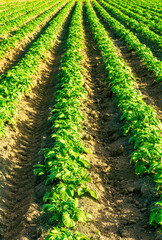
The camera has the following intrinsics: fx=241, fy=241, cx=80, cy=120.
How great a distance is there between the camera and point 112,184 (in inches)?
Result: 195

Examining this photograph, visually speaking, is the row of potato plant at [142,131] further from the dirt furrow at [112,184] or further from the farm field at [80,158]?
the dirt furrow at [112,184]

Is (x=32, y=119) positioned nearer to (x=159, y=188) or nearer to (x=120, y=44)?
(x=159, y=188)

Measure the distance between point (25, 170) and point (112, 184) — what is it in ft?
6.28

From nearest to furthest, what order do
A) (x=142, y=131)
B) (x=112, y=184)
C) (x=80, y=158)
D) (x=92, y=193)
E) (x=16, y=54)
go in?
(x=92, y=193)
(x=80, y=158)
(x=112, y=184)
(x=142, y=131)
(x=16, y=54)

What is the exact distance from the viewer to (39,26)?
19484 mm

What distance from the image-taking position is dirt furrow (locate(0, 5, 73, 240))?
12.2 ft

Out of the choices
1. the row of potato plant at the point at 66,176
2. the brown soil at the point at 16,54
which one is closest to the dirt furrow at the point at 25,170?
the row of potato plant at the point at 66,176

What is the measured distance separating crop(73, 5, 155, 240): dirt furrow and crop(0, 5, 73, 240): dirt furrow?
77 cm

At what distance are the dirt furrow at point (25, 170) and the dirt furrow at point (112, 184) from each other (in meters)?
0.77

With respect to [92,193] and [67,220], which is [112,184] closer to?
[92,193]

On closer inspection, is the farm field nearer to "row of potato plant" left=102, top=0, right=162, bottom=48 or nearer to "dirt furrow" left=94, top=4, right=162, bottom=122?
"dirt furrow" left=94, top=4, right=162, bottom=122

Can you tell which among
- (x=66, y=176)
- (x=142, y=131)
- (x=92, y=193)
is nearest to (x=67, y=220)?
(x=66, y=176)

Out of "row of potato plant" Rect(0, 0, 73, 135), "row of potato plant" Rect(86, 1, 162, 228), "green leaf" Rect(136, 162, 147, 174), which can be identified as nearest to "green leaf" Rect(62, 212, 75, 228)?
"row of potato plant" Rect(86, 1, 162, 228)

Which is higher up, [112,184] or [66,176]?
[66,176]
